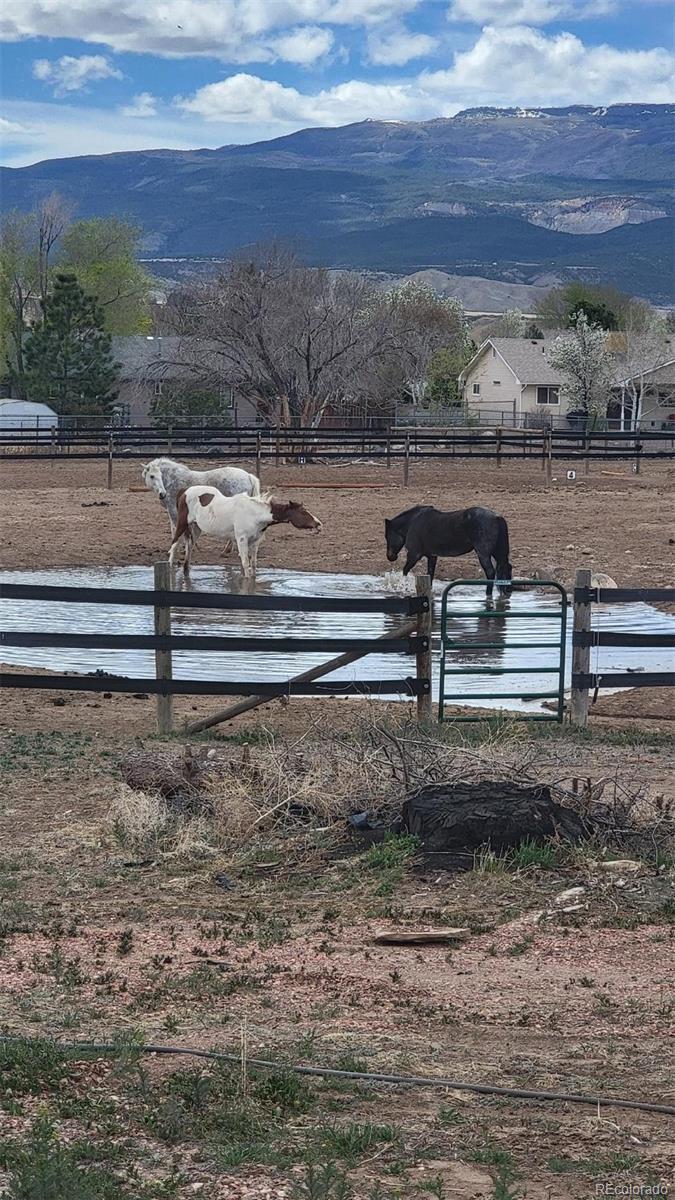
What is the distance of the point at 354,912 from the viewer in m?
6.58

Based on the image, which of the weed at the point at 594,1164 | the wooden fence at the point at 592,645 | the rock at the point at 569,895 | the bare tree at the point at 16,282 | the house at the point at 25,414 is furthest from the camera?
the bare tree at the point at 16,282

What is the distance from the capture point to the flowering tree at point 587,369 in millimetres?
67562

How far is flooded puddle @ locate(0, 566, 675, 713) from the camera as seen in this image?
527 inches

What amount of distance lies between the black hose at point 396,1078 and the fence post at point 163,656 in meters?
5.76

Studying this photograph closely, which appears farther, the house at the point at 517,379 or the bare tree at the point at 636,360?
the house at the point at 517,379

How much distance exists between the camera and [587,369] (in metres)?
67.6

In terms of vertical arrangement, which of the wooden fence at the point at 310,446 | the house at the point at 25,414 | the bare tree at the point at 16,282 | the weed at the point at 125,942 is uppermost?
the bare tree at the point at 16,282

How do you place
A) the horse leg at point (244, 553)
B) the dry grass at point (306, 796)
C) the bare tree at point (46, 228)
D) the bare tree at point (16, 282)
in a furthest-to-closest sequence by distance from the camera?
the bare tree at point (46, 228)
the bare tree at point (16, 282)
the horse leg at point (244, 553)
the dry grass at point (306, 796)

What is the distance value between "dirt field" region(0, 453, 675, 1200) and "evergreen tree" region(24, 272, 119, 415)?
46.6 meters

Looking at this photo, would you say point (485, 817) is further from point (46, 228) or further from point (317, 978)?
point (46, 228)

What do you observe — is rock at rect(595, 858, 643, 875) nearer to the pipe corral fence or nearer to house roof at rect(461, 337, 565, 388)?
the pipe corral fence

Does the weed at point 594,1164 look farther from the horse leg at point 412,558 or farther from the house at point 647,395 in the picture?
the house at point 647,395

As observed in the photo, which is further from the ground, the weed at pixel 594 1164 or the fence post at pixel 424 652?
the fence post at pixel 424 652

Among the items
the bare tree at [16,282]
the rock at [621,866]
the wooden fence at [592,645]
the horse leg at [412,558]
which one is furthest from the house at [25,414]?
the rock at [621,866]
